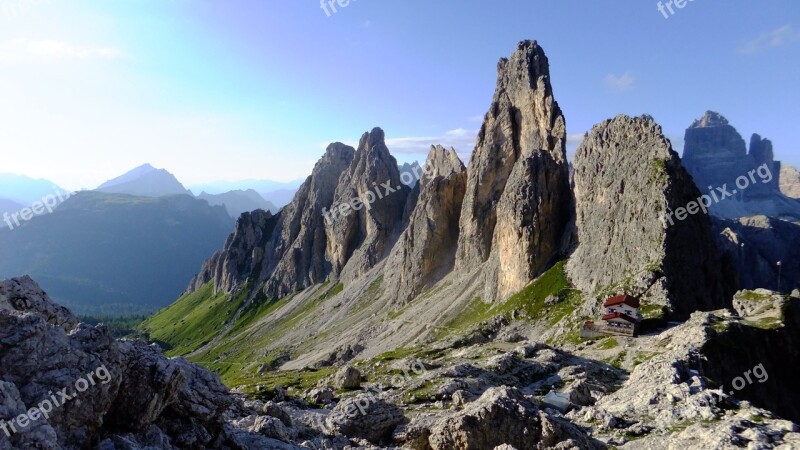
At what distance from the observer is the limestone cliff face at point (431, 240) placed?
172 meters

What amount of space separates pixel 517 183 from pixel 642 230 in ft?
142

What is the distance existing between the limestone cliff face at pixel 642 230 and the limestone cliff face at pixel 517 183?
1125cm

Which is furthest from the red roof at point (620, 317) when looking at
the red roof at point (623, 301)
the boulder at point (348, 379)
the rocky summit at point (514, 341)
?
the boulder at point (348, 379)

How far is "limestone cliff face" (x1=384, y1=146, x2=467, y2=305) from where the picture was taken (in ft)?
563

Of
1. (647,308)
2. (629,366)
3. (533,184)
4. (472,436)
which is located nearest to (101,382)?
(472,436)

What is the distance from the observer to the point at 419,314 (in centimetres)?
14625

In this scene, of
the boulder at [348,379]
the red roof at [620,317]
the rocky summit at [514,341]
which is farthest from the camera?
the red roof at [620,317]

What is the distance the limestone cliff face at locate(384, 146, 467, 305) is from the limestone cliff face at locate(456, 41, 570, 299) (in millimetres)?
11397

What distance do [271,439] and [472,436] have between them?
36.6 feet

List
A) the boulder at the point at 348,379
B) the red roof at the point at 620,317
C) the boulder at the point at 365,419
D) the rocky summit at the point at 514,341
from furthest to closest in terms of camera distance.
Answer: the red roof at the point at 620,317
the boulder at the point at 348,379
the boulder at the point at 365,419
the rocky summit at the point at 514,341

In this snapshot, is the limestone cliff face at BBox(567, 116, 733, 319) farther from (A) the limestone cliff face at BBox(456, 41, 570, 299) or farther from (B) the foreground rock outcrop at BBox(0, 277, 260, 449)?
(B) the foreground rock outcrop at BBox(0, 277, 260, 449)

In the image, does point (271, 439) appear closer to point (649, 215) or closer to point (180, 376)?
point (180, 376)

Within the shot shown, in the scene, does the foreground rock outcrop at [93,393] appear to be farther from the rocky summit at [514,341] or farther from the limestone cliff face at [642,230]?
the limestone cliff face at [642,230]

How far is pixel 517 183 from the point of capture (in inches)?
5359
